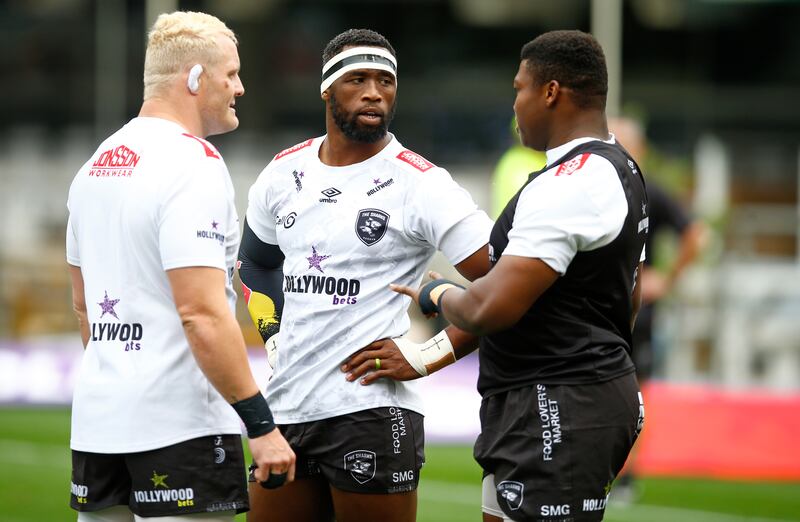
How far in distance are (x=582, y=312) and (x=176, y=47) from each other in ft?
5.23

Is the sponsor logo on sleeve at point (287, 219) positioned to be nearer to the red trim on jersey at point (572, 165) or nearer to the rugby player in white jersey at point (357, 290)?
the rugby player in white jersey at point (357, 290)

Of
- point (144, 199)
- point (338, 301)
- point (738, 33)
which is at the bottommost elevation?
point (338, 301)

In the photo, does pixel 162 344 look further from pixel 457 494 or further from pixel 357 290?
pixel 457 494

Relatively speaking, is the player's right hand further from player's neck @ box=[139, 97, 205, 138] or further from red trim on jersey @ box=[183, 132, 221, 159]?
player's neck @ box=[139, 97, 205, 138]

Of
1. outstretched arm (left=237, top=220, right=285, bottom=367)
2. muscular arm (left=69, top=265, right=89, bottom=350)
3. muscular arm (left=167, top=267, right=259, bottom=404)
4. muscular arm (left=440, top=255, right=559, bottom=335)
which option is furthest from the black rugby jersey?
muscular arm (left=69, top=265, right=89, bottom=350)

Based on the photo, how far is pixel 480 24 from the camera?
2650 centimetres

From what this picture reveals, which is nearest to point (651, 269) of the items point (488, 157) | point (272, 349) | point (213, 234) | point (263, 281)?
point (263, 281)

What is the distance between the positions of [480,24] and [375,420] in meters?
22.7

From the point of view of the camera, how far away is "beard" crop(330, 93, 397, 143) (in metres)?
4.63

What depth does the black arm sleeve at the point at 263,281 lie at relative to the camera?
5.04 m

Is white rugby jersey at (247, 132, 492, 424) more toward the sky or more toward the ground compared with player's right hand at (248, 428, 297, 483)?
more toward the sky

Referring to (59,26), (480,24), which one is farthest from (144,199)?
(59,26)

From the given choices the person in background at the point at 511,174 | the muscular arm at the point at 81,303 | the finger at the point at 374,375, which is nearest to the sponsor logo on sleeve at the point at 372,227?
the finger at the point at 374,375

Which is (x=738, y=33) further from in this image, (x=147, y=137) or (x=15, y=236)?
(x=147, y=137)
